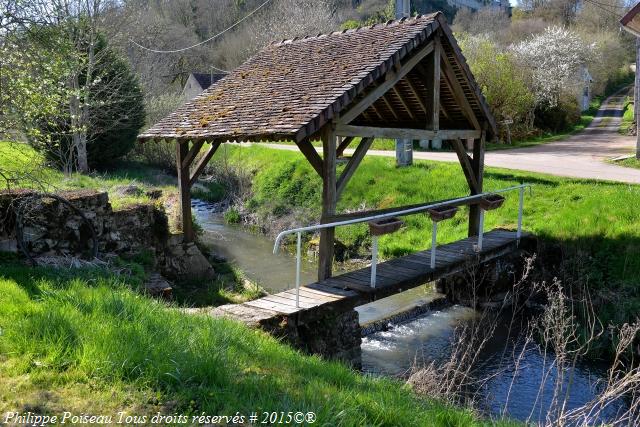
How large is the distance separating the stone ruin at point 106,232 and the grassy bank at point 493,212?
5249mm

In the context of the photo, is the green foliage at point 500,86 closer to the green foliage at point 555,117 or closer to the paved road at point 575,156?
the paved road at point 575,156

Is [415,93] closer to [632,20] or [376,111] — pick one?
[376,111]

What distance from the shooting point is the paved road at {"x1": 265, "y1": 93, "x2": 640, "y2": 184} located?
1540cm

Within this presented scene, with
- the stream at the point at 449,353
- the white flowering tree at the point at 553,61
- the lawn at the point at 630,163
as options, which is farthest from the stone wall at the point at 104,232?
the white flowering tree at the point at 553,61

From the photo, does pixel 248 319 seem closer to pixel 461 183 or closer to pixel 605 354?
pixel 605 354

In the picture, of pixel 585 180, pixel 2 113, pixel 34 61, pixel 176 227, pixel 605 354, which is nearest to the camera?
pixel 34 61

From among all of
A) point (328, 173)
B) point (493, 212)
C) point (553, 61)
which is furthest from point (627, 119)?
point (328, 173)

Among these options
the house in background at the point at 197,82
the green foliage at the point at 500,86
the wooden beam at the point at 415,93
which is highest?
the house in background at the point at 197,82

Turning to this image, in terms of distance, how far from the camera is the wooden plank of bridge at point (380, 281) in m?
6.79

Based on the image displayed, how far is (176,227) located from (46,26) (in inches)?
193

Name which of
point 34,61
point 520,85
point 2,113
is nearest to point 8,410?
point 34,61

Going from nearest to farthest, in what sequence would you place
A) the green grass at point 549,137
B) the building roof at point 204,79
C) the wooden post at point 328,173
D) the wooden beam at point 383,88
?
the wooden post at point 328,173 < the wooden beam at point 383,88 < the green grass at point 549,137 < the building roof at point 204,79

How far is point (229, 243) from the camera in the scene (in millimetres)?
15273

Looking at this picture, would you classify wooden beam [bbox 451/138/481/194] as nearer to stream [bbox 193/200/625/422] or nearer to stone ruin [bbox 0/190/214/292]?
stream [bbox 193/200/625/422]
